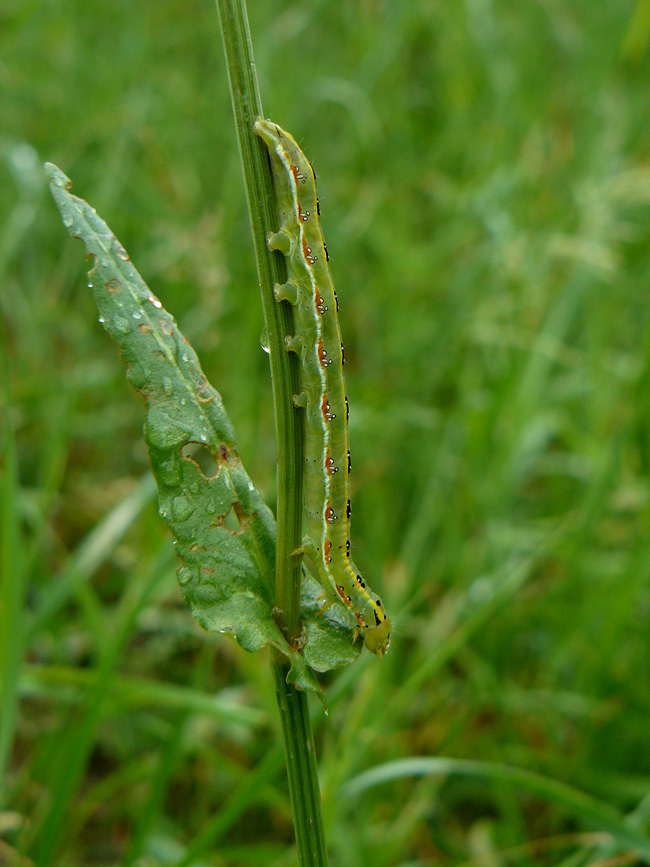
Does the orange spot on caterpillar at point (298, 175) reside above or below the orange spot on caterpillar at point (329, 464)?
above

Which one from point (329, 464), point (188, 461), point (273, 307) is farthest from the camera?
point (329, 464)

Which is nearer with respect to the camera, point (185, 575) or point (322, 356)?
point (185, 575)

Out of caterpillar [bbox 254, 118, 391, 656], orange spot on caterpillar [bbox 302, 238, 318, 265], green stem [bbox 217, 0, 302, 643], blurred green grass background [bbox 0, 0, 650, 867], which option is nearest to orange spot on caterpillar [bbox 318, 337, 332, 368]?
caterpillar [bbox 254, 118, 391, 656]

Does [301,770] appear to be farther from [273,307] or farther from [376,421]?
[376,421]

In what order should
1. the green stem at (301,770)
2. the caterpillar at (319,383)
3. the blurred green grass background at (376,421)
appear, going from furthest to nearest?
the blurred green grass background at (376,421) < the caterpillar at (319,383) < the green stem at (301,770)

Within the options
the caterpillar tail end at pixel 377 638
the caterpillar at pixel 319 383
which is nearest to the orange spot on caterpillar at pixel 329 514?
the caterpillar at pixel 319 383

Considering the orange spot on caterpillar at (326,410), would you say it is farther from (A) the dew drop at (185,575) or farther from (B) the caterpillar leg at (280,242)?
(A) the dew drop at (185,575)

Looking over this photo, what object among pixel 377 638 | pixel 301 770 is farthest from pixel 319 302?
pixel 301 770

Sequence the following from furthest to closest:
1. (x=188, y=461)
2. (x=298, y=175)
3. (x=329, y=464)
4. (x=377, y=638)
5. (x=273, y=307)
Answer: (x=377, y=638) → (x=329, y=464) → (x=298, y=175) → (x=188, y=461) → (x=273, y=307)
